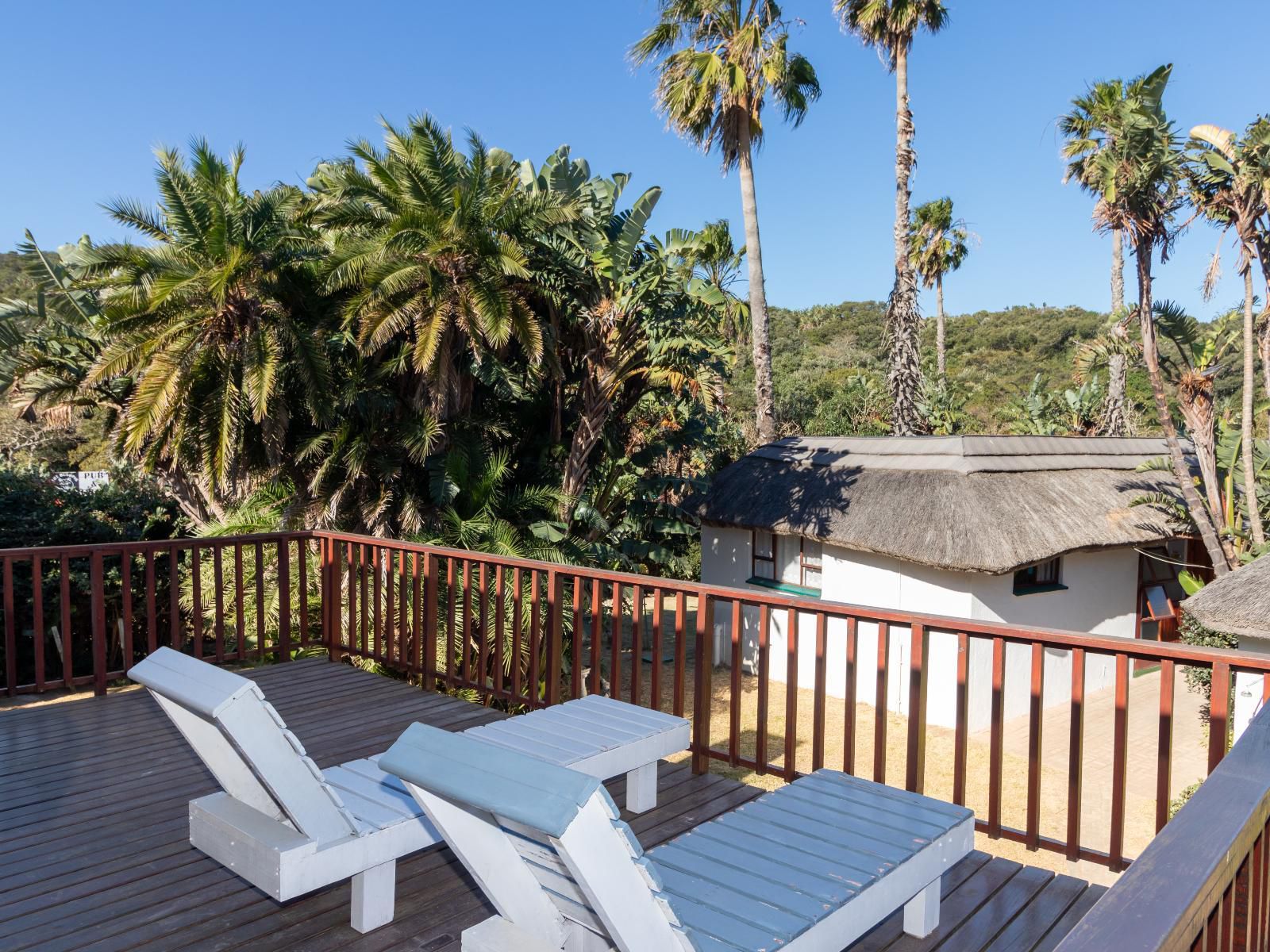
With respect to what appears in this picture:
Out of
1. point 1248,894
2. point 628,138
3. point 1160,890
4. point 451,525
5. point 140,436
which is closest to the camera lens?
point 1160,890

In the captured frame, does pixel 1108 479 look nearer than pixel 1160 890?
No

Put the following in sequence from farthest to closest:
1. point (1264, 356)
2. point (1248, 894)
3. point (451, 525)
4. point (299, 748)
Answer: point (1264, 356) → point (451, 525) → point (299, 748) → point (1248, 894)

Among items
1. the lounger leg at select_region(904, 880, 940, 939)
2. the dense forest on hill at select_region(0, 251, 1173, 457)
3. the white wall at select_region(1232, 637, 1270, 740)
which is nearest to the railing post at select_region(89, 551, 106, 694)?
the lounger leg at select_region(904, 880, 940, 939)

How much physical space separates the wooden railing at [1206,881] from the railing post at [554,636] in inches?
126

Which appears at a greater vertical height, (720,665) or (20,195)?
(20,195)

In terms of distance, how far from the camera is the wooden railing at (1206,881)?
95cm

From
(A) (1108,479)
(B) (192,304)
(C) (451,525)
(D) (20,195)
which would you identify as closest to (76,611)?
(B) (192,304)

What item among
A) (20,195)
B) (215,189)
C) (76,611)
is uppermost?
(20,195)

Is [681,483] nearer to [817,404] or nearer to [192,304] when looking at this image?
[192,304]

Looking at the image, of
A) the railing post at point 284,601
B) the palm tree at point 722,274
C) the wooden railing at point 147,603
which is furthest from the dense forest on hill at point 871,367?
the railing post at point 284,601

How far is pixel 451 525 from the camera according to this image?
30.1 feet

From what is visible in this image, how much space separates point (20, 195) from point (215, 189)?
65.1ft

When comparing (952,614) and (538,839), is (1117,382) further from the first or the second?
(538,839)

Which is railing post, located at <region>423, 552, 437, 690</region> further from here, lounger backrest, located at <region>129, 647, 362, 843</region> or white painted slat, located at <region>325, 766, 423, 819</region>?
lounger backrest, located at <region>129, 647, 362, 843</region>
